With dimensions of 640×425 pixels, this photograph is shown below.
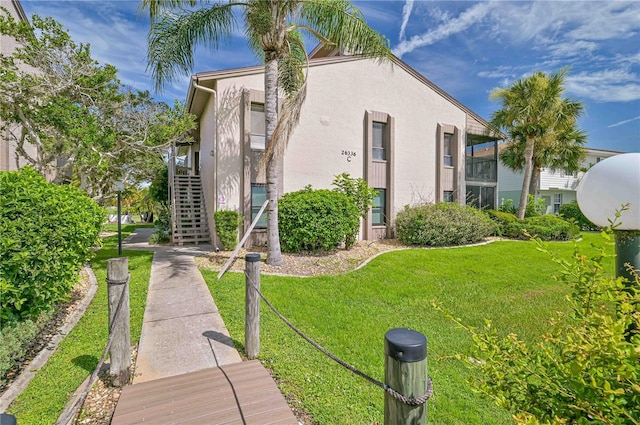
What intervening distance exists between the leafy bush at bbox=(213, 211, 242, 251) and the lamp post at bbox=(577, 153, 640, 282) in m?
10.0

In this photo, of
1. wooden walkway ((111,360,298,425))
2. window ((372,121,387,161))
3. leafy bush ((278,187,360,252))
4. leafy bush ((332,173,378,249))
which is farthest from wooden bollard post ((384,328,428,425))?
window ((372,121,387,161))

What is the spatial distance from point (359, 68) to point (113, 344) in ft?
45.9

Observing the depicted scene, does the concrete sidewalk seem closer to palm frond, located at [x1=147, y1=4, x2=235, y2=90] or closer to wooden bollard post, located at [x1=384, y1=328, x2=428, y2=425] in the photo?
wooden bollard post, located at [x1=384, y1=328, x2=428, y2=425]

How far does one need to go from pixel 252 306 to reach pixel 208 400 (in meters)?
1.15

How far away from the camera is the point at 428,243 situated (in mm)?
13312

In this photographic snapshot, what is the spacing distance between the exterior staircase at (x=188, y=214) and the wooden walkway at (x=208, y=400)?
1077 centimetres

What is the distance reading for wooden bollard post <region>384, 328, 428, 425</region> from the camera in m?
1.50

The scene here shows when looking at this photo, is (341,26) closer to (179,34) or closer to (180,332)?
(179,34)

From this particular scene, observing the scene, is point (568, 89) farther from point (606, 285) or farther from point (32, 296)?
point (32, 296)

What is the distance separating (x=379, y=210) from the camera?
1479 centimetres

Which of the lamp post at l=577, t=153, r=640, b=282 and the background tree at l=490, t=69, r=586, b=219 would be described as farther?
the background tree at l=490, t=69, r=586, b=219

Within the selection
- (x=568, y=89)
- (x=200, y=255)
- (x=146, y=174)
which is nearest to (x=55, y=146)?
(x=200, y=255)

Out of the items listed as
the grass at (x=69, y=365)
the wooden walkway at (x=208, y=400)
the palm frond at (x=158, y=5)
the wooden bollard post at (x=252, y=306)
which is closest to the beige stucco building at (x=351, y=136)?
the palm frond at (x=158, y=5)

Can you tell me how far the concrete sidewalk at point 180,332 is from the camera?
382 centimetres
